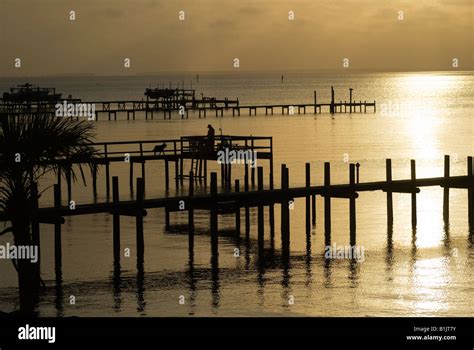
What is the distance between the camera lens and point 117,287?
25.2 metres

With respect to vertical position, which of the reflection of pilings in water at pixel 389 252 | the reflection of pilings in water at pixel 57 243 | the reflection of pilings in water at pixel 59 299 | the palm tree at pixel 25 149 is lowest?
the reflection of pilings in water at pixel 59 299

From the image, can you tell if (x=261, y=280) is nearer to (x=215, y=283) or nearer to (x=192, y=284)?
(x=215, y=283)

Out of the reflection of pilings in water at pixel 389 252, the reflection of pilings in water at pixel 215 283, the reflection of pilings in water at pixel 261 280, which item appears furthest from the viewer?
the reflection of pilings in water at pixel 389 252

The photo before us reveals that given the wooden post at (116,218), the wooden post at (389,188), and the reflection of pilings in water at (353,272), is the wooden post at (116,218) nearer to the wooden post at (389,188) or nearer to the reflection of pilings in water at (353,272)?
the reflection of pilings in water at (353,272)

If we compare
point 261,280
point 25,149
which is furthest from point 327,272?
point 25,149

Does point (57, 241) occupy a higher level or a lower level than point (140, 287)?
higher

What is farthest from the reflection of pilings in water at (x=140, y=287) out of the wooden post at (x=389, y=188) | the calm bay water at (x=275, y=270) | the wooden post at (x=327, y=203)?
the wooden post at (x=389, y=188)

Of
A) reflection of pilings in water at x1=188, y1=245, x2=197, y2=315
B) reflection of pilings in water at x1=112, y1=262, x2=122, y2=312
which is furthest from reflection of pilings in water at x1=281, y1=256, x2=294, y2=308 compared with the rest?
reflection of pilings in water at x1=112, y1=262, x2=122, y2=312

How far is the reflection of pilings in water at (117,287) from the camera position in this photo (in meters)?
23.1

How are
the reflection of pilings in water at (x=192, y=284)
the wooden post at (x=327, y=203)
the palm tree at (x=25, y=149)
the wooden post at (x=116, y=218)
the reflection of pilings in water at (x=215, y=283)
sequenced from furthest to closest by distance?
1. the wooden post at (x=327, y=203)
2. the wooden post at (x=116, y=218)
3. the reflection of pilings in water at (x=215, y=283)
4. the reflection of pilings in water at (x=192, y=284)
5. the palm tree at (x=25, y=149)

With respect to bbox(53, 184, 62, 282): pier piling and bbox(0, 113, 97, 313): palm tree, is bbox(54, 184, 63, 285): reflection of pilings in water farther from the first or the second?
bbox(0, 113, 97, 313): palm tree

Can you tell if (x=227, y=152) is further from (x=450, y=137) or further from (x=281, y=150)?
(x=450, y=137)
